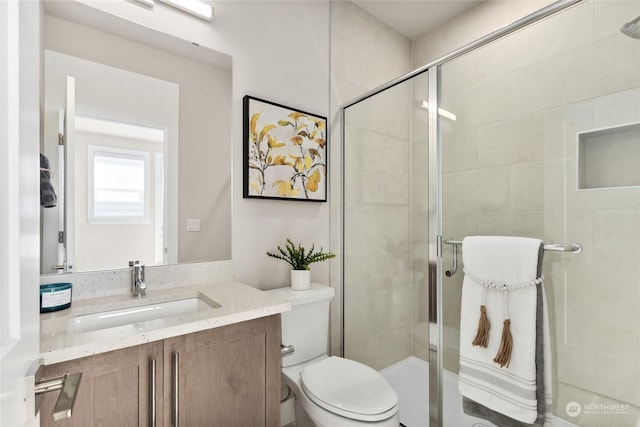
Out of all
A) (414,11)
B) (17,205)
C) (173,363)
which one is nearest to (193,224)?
(173,363)

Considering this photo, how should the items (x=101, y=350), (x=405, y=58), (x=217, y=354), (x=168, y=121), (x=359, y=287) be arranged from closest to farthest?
1. (x=101, y=350)
2. (x=217, y=354)
3. (x=168, y=121)
4. (x=359, y=287)
5. (x=405, y=58)

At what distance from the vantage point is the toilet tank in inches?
60.1

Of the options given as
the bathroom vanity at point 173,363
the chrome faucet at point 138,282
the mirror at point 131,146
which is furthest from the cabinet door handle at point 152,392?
the mirror at point 131,146

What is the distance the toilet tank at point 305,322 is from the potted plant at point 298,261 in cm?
4

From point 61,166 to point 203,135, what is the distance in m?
0.57

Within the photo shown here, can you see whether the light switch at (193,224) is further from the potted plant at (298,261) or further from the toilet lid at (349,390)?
the toilet lid at (349,390)

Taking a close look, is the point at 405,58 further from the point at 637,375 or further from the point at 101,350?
the point at 101,350

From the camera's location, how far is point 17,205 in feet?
1.33

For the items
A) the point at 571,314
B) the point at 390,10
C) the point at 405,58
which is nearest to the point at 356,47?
the point at 390,10

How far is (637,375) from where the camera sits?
115cm

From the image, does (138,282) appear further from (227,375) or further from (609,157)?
(609,157)

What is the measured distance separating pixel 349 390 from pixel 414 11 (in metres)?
2.34

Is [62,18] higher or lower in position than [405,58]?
lower

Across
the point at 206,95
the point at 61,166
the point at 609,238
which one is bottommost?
the point at 609,238
